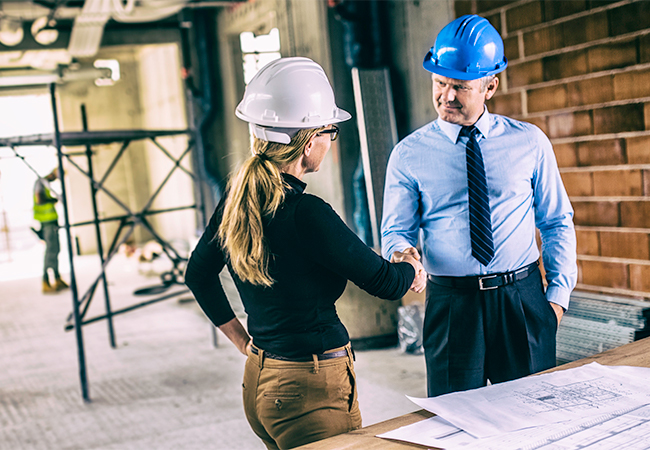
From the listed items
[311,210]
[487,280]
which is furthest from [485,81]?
[311,210]

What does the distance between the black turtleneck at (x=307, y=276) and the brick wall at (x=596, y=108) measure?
1909 millimetres

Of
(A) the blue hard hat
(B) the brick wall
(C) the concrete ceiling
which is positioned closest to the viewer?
(A) the blue hard hat

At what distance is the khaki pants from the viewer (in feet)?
4.79

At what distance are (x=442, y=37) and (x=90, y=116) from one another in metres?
12.2

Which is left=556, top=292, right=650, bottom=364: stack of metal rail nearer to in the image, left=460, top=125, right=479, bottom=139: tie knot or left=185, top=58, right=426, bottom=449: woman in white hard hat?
left=460, top=125, right=479, bottom=139: tie knot

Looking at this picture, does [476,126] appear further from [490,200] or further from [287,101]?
[287,101]

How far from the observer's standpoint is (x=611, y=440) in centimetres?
101

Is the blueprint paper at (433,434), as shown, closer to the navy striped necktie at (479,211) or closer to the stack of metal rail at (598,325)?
the navy striped necktie at (479,211)

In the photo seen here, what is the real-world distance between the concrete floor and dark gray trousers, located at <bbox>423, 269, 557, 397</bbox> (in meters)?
1.57

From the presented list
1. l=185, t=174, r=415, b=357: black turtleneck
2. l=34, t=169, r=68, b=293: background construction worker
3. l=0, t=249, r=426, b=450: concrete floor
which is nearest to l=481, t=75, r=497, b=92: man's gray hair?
l=185, t=174, r=415, b=357: black turtleneck

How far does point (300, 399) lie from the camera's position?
1.46 m

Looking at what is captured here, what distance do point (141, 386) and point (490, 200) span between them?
3.30 metres

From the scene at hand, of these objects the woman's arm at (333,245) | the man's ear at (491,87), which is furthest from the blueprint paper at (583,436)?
the man's ear at (491,87)

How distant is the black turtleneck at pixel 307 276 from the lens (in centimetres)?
138
